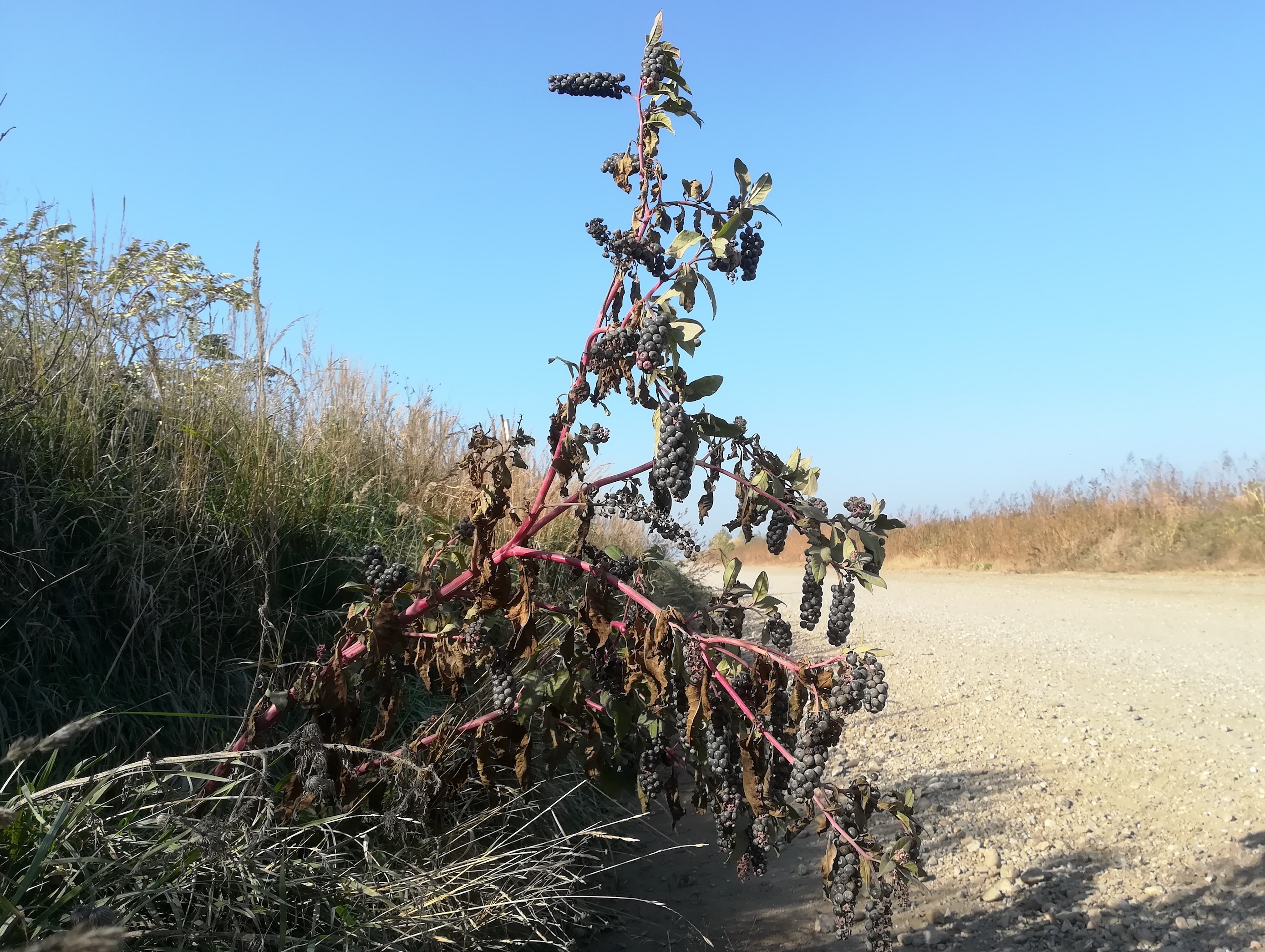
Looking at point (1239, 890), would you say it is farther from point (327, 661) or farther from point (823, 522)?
point (327, 661)

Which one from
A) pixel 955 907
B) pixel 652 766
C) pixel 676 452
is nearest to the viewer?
pixel 676 452

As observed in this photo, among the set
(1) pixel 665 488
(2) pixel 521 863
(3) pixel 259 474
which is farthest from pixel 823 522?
(3) pixel 259 474

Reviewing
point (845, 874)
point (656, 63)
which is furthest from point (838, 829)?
point (656, 63)

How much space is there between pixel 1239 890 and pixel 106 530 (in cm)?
422

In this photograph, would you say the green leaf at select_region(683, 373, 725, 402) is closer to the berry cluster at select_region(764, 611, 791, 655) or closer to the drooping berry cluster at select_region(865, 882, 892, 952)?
the berry cluster at select_region(764, 611, 791, 655)

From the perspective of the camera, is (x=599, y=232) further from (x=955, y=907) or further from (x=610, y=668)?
(x=955, y=907)

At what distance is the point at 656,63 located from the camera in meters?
2.20

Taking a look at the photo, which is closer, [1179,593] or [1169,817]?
[1169,817]

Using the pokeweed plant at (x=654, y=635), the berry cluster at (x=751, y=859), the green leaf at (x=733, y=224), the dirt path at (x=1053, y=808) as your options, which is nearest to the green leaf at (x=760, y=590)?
the pokeweed plant at (x=654, y=635)

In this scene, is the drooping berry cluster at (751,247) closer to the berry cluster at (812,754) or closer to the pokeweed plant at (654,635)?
the pokeweed plant at (654,635)

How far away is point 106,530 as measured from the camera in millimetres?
3121

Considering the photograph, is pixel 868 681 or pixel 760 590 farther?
pixel 760 590

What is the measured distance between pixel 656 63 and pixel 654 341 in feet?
2.85

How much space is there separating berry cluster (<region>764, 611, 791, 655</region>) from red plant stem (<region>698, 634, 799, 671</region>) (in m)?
0.10
